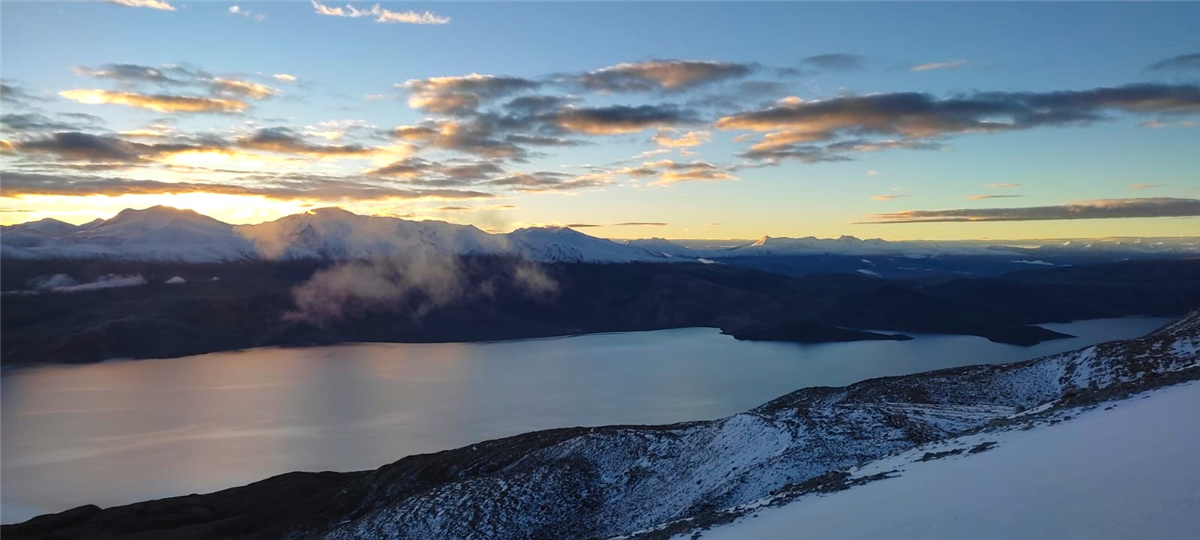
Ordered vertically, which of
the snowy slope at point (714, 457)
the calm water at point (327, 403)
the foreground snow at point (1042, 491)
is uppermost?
the foreground snow at point (1042, 491)

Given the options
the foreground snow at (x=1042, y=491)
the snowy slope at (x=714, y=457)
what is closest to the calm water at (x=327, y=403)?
the snowy slope at (x=714, y=457)

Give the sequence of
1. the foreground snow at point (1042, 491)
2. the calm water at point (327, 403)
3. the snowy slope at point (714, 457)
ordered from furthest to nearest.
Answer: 1. the calm water at point (327, 403)
2. the snowy slope at point (714, 457)
3. the foreground snow at point (1042, 491)

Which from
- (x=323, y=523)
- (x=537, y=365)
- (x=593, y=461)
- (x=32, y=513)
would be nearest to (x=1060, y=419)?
(x=593, y=461)

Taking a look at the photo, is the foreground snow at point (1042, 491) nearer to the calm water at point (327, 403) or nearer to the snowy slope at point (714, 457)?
the snowy slope at point (714, 457)

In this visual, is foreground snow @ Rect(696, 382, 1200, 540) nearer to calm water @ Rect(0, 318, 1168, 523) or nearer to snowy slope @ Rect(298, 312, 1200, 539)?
snowy slope @ Rect(298, 312, 1200, 539)

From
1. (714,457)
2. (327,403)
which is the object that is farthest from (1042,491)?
(327,403)

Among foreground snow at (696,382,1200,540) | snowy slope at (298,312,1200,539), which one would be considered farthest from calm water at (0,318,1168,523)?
foreground snow at (696,382,1200,540)
